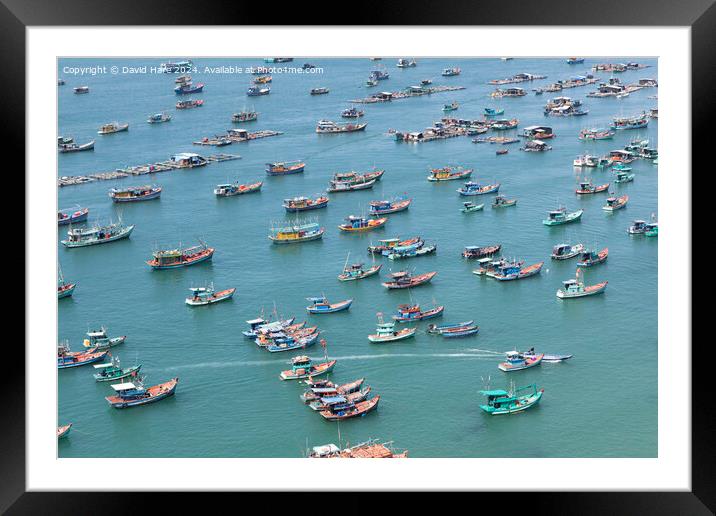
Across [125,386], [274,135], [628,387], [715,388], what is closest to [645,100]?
[274,135]

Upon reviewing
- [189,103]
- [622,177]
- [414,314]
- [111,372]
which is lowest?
[111,372]

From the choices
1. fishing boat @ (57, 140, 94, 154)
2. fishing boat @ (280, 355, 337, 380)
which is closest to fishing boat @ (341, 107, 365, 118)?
fishing boat @ (57, 140, 94, 154)

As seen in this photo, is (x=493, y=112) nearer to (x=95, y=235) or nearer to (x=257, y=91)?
(x=257, y=91)

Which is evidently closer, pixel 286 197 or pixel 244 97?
pixel 286 197

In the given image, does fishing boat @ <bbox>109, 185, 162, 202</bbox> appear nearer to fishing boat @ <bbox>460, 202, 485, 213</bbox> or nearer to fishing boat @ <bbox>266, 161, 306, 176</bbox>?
fishing boat @ <bbox>266, 161, 306, 176</bbox>

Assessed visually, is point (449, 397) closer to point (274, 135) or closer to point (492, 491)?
point (492, 491)

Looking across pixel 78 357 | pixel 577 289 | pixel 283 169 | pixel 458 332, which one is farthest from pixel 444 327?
pixel 283 169
